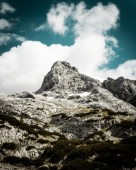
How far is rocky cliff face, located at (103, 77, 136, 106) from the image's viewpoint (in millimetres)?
148625

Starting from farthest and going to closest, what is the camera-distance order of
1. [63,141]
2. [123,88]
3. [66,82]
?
1. [66,82]
2. [123,88]
3. [63,141]

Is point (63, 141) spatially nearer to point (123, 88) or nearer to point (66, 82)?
point (123, 88)

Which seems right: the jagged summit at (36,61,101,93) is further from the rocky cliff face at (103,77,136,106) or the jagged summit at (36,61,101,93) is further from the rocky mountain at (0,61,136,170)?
the rocky mountain at (0,61,136,170)

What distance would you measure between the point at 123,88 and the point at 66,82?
1824 inches

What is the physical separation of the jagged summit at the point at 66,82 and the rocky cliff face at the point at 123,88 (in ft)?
38.8

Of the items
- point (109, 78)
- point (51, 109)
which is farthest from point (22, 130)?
point (109, 78)

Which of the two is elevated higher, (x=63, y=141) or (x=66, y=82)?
(x=66, y=82)

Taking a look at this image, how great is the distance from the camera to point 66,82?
188 m

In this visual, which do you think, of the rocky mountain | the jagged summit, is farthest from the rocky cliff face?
the rocky mountain

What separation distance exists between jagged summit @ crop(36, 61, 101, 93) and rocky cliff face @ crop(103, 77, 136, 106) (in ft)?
38.8

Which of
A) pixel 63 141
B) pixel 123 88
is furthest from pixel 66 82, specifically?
pixel 63 141

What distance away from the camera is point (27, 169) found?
1550 inches

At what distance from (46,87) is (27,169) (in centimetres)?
15038

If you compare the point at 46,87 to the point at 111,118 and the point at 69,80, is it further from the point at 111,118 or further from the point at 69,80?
the point at 111,118
